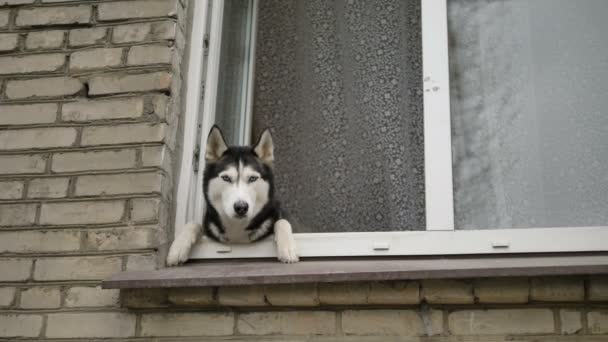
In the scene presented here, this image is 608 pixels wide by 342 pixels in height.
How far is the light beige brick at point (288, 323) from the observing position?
2551 millimetres

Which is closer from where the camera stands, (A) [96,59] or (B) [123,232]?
(B) [123,232]

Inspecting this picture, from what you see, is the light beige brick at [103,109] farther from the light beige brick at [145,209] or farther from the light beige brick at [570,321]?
the light beige brick at [570,321]

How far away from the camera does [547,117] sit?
306 cm

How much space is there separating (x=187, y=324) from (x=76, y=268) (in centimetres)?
59

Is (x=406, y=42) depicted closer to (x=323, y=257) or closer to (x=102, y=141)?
(x=323, y=257)

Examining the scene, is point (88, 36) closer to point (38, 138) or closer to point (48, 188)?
point (38, 138)

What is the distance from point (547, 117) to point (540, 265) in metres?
1.01

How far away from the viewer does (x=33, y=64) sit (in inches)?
121

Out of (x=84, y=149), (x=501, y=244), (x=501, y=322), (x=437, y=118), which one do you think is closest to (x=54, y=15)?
(x=84, y=149)

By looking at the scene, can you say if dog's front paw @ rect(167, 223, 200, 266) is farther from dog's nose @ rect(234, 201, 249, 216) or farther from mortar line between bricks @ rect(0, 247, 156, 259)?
dog's nose @ rect(234, 201, 249, 216)

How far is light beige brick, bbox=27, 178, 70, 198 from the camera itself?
2.88 m

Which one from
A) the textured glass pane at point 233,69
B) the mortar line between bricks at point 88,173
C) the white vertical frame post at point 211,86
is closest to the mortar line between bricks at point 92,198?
the mortar line between bricks at point 88,173

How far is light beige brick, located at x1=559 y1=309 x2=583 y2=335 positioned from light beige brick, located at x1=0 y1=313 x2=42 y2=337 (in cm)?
225

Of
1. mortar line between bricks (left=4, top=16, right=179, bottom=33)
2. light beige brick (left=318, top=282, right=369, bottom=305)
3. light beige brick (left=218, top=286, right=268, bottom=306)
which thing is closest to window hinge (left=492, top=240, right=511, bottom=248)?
light beige brick (left=318, top=282, right=369, bottom=305)
